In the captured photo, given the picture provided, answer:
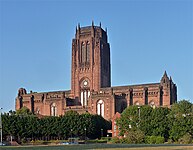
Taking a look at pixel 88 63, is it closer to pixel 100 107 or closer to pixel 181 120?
pixel 100 107

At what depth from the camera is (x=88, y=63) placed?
136m

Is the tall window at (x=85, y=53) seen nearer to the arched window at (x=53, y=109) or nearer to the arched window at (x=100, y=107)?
the arched window at (x=53, y=109)

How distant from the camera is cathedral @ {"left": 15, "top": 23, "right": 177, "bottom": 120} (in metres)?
122

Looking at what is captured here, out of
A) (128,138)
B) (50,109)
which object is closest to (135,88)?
(50,109)

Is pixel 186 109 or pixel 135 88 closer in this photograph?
pixel 186 109

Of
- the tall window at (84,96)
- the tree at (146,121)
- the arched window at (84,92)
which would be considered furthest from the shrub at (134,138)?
the arched window at (84,92)

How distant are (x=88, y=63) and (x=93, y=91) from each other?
1194 centimetres

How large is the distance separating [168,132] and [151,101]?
4370cm

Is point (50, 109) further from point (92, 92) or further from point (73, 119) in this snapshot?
point (73, 119)

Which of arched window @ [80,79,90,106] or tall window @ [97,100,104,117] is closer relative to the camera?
tall window @ [97,100,104,117]

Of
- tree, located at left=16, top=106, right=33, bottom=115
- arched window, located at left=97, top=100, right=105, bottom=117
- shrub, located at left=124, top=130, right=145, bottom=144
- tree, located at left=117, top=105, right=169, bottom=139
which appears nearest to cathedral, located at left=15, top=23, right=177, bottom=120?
arched window, located at left=97, top=100, right=105, bottom=117

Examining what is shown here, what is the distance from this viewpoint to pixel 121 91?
126 m

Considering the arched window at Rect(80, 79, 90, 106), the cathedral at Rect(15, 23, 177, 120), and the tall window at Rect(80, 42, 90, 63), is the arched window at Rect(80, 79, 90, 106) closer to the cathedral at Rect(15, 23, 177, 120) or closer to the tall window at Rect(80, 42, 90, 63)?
the cathedral at Rect(15, 23, 177, 120)

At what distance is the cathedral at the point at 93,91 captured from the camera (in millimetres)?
121688
